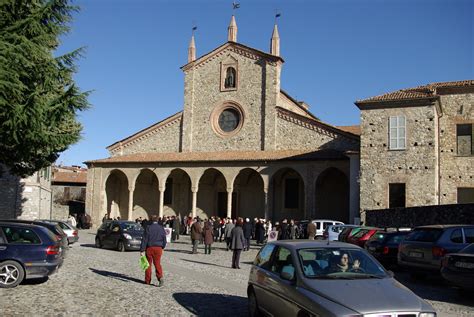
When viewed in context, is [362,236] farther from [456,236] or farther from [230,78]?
[230,78]

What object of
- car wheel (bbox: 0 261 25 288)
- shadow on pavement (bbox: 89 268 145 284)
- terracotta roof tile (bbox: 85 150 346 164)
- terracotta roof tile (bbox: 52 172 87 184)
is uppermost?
terracotta roof tile (bbox: 85 150 346 164)

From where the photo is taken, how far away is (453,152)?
89.2 feet

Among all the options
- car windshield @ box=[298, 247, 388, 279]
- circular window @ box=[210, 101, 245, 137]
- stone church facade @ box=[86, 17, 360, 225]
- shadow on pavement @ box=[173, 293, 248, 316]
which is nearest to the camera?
car windshield @ box=[298, 247, 388, 279]

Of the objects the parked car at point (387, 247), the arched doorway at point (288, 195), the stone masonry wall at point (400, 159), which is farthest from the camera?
the arched doorway at point (288, 195)

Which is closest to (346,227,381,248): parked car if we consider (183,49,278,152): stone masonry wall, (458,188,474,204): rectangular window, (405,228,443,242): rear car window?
(405,228,443,242): rear car window

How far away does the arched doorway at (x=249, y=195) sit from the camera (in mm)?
35781

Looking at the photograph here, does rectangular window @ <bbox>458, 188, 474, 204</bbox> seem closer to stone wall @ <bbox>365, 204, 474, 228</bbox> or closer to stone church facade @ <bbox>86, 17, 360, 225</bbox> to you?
stone wall @ <bbox>365, 204, 474, 228</bbox>

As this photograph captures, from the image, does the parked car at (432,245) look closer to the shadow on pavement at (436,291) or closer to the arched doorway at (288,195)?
the shadow on pavement at (436,291)

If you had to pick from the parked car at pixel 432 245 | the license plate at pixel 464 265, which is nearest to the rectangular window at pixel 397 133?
the parked car at pixel 432 245

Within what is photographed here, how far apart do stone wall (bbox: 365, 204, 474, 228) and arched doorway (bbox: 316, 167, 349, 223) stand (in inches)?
246

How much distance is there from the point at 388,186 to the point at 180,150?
16.2m

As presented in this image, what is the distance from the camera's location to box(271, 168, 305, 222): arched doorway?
3384 centimetres

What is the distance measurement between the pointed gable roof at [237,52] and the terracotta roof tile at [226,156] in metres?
6.37

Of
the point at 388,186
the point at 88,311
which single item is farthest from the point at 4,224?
the point at 388,186
